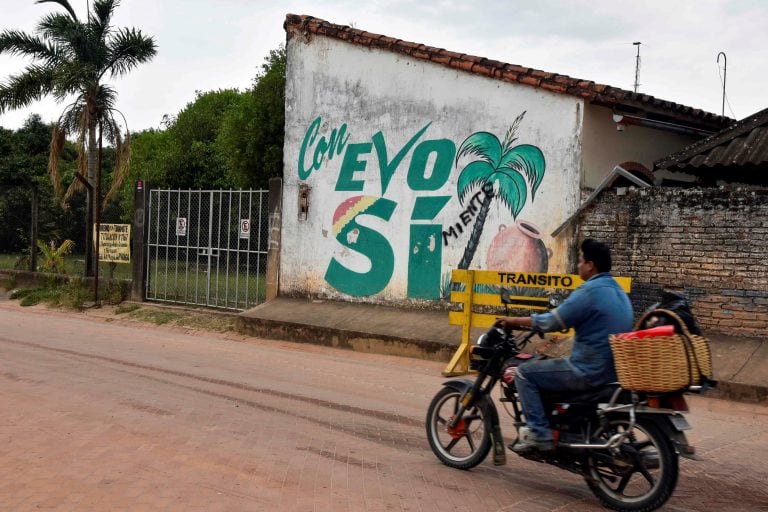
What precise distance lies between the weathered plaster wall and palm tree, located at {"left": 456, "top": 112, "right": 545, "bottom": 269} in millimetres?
709

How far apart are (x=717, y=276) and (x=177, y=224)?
10826 mm

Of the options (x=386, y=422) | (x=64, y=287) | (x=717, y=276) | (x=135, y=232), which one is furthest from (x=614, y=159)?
(x=64, y=287)

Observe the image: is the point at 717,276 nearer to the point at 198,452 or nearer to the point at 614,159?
the point at 614,159

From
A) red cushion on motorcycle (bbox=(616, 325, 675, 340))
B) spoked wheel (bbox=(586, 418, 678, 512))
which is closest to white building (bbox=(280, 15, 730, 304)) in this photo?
spoked wheel (bbox=(586, 418, 678, 512))

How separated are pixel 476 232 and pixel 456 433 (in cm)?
721

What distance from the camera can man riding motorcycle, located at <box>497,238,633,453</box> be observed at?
215 inches

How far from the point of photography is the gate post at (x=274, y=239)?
15938 mm

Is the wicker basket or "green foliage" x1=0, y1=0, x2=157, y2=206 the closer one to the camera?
the wicker basket

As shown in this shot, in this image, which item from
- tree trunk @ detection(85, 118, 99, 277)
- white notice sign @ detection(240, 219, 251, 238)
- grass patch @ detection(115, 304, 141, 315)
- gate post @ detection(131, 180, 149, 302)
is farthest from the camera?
tree trunk @ detection(85, 118, 99, 277)

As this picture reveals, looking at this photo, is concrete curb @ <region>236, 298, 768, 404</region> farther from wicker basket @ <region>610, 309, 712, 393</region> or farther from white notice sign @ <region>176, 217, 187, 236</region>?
wicker basket @ <region>610, 309, 712, 393</region>

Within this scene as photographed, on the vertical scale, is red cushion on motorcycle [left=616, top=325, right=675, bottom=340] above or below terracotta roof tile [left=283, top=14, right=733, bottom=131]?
below

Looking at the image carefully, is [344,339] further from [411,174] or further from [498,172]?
[498,172]

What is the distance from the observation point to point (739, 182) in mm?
12148

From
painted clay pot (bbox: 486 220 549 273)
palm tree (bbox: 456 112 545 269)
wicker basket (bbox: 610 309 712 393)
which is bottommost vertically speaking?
wicker basket (bbox: 610 309 712 393)
